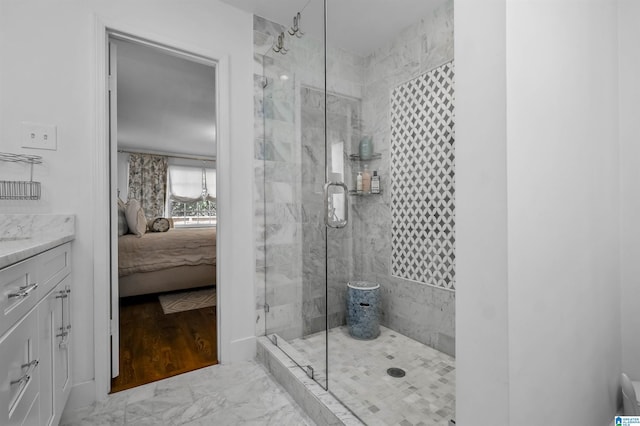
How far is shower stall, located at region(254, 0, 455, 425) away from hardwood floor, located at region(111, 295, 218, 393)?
0.54 metres

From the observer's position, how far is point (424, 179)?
2135 millimetres

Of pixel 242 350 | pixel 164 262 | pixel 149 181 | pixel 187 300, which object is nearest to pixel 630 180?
pixel 242 350

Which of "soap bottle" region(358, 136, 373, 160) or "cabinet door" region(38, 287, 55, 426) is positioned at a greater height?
"soap bottle" region(358, 136, 373, 160)

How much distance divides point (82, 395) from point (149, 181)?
5.61 meters

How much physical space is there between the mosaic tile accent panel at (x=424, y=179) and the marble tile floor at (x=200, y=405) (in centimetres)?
119

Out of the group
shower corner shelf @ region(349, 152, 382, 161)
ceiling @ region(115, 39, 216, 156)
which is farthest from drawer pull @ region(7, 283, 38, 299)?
shower corner shelf @ region(349, 152, 382, 161)

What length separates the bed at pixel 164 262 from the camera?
3.32 m

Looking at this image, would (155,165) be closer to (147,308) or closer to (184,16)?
(147,308)

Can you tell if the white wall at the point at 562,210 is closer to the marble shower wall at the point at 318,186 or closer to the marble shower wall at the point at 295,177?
the marble shower wall at the point at 318,186

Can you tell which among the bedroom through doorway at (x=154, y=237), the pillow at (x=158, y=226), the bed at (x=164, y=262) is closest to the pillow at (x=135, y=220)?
the bedroom through doorway at (x=154, y=237)

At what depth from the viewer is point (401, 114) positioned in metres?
2.23

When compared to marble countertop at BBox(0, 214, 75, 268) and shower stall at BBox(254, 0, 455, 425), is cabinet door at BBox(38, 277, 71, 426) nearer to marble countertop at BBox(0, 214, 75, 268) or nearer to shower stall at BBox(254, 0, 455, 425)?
marble countertop at BBox(0, 214, 75, 268)

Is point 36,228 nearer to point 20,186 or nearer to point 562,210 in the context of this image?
point 20,186

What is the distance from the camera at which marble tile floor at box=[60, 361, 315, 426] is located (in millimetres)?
1468
